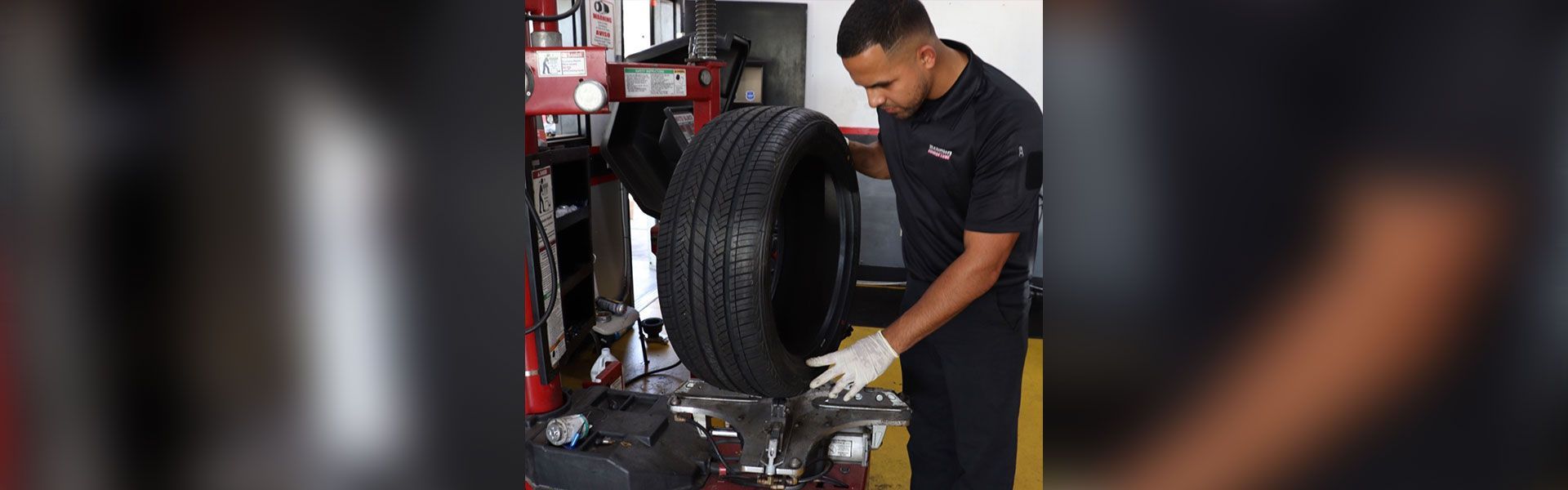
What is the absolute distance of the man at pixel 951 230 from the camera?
184 cm

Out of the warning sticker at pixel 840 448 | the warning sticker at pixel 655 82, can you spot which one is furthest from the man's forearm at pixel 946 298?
the warning sticker at pixel 655 82

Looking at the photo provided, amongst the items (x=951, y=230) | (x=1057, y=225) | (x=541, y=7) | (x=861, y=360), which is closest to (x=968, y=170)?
(x=951, y=230)

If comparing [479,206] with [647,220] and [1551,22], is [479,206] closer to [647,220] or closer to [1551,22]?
[1551,22]

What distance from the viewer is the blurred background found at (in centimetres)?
23

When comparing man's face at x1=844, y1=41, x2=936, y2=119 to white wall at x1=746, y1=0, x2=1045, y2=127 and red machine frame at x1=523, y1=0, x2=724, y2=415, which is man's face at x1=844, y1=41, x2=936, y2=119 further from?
white wall at x1=746, y1=0, x2=1045, y2=127

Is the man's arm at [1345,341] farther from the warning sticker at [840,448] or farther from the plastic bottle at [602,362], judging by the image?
the plastic bottle at [602,362]

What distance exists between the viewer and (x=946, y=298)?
1855 mm

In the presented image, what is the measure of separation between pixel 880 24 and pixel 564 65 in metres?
0.82

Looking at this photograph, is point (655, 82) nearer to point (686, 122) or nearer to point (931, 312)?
point (931, 312)

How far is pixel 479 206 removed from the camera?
30 cm

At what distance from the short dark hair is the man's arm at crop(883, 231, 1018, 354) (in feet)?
1.52

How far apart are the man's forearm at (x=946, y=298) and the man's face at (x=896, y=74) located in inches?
15.4

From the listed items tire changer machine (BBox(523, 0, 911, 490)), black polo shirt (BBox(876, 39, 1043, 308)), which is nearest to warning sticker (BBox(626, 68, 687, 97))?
tire changer machine (BBox(523, 0, 911, 490))

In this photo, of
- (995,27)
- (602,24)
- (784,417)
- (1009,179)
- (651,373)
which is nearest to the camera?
(1009,179)
